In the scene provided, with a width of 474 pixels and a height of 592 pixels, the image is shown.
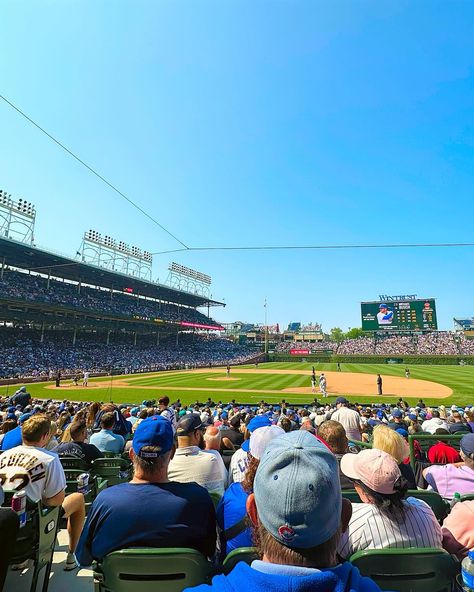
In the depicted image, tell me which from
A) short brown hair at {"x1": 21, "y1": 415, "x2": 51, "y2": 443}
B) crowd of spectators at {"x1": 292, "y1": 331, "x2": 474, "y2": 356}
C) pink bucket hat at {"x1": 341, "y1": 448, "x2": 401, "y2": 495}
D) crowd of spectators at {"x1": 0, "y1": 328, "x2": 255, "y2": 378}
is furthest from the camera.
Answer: crowd of spectators at {"x1": 292, "y1": 331, "x2": 474, "y2": 356}

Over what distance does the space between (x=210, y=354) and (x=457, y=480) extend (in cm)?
7321

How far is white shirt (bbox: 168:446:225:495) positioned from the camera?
393 centimetres

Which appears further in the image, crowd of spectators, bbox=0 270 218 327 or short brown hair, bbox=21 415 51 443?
crowd of spectators, bbox=0 270 218 327

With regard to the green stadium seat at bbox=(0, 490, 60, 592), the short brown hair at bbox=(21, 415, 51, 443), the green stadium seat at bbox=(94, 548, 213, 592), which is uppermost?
the short brown hair at bbox=(21, 415, 51, 443)

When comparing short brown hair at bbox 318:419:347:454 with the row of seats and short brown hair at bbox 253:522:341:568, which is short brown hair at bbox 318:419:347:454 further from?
short brown hair at bbox 253:522:341:568

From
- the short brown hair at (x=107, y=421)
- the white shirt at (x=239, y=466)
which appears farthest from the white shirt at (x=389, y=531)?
the short brown hair at (x=107, y=421)

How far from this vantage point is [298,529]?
127cm

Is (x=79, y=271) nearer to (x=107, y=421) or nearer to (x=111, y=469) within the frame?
(x=107, y=421)

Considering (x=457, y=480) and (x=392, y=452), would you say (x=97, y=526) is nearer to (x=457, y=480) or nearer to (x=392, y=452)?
(x=392, y=452)

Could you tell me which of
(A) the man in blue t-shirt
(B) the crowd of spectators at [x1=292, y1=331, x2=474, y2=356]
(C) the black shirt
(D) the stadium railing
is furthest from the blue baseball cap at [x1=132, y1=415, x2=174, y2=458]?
(B) the crowd of spectators at [x1=292, y1=331, x2=474, y2=356]

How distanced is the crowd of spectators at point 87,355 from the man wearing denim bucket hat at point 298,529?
41731mm

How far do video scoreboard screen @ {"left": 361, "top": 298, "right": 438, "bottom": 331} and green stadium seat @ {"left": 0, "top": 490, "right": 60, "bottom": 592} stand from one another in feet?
263

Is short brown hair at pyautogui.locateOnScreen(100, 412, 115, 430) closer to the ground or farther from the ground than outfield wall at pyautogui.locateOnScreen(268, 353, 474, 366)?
farther from the ground

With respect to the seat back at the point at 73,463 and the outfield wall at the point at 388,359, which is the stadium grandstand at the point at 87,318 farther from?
the seat back at the point at 73,463
